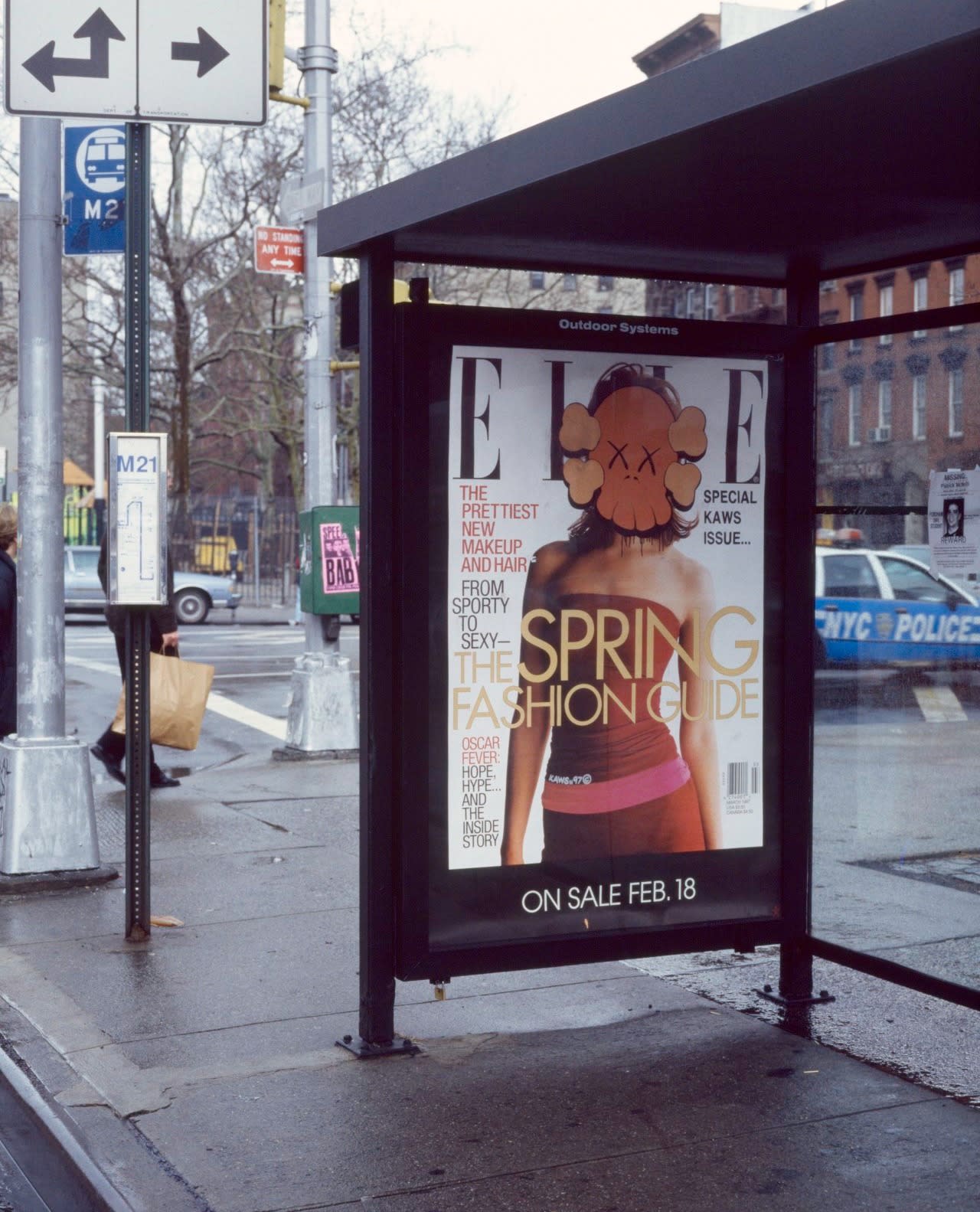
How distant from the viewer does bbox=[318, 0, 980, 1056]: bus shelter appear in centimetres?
498

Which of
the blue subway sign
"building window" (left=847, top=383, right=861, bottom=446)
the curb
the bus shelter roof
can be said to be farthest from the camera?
the blue subway sign

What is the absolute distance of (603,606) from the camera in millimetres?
5258

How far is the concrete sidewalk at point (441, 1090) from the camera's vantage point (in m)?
4.08

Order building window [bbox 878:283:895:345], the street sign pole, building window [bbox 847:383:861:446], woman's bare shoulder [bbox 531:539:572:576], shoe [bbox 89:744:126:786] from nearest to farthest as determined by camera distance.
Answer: woman's bare shoulder [bbox 531:539:572:576], building window [bbox 847:383:861:446], building window [bbox 878:283:895:345], the street sign pole, shoe [bbox 89:744:126:786]

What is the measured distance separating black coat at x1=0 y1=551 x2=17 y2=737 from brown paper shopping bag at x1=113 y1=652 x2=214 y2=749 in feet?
2.21

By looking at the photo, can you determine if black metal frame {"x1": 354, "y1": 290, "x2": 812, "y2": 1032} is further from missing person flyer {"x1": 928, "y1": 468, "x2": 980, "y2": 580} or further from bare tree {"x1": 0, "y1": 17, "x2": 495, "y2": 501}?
bare tree {"x1": 0, "y1": 17, "x2": 495, "y2": 501}

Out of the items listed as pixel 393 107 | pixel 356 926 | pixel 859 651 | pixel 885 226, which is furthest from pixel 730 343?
pixel 393 107

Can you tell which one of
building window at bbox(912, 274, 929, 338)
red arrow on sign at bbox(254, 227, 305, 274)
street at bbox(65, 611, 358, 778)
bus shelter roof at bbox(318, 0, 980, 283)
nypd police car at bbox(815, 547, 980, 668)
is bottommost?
street at bbox(65, 611, 358, 778)

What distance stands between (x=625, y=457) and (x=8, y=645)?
5.24m

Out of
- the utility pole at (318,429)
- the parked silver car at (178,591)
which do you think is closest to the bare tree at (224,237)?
the parked silver car at (178,591)

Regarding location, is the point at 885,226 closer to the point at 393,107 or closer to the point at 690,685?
the point at 690,685

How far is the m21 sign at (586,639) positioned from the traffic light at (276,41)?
22.7 ft

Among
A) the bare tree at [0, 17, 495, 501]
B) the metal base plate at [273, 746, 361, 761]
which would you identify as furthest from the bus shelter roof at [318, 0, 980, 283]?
the bare tree at [0, 17, 495, 501]

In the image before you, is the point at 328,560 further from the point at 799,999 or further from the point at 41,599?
the point at 799,999
